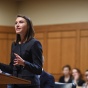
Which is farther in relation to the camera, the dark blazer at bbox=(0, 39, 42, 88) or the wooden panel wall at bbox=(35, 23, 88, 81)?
the wooden panel wall at bbox=(35, 23, 88, 81)

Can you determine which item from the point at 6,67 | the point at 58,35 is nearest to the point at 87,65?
the point at 58,35

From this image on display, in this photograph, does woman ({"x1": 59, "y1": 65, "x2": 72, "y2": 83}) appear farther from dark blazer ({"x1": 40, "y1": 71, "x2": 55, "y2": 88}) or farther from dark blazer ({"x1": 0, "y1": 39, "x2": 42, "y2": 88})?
dark blazer ({"x1": 0, "y1": 39, "x2": 42, "y2": 88})

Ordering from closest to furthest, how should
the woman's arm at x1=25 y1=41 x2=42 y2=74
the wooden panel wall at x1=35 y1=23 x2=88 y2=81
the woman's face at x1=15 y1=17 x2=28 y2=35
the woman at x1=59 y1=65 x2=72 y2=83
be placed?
the woman's arm at x1=25 y1=41 x2=42 y2=74 < the woman's face at x1=15 y1=17 x2=28 y2=35 < the woman at x1=59 y1=65 x2=72 y2=83 < the wooden panel wall at x1=35 y1=23 x2=88 y2=81

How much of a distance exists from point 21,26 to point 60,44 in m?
5.52

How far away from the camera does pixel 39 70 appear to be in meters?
1.95

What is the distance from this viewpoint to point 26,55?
1979 mm

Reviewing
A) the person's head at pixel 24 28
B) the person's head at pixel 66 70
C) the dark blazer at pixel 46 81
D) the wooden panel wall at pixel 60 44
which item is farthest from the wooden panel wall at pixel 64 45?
the person's head at pixel 24 28

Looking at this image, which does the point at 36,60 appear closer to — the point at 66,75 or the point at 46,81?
the point at 46,81

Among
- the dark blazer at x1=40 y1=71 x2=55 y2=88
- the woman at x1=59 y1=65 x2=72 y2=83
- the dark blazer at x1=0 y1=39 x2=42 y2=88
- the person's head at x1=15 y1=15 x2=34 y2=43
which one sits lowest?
the woman at x1=59 y1=65 x2=72 y2=83

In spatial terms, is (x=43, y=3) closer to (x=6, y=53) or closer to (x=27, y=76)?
(x=6, y=53)

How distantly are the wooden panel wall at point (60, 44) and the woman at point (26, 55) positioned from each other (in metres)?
5.10

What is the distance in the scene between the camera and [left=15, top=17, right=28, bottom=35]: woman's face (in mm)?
2037

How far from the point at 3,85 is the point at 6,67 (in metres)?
0.39

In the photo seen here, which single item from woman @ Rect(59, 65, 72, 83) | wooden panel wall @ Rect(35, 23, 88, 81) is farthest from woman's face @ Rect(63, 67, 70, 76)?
wooden panel wall @ Rect(35, 23, 88, 81)
